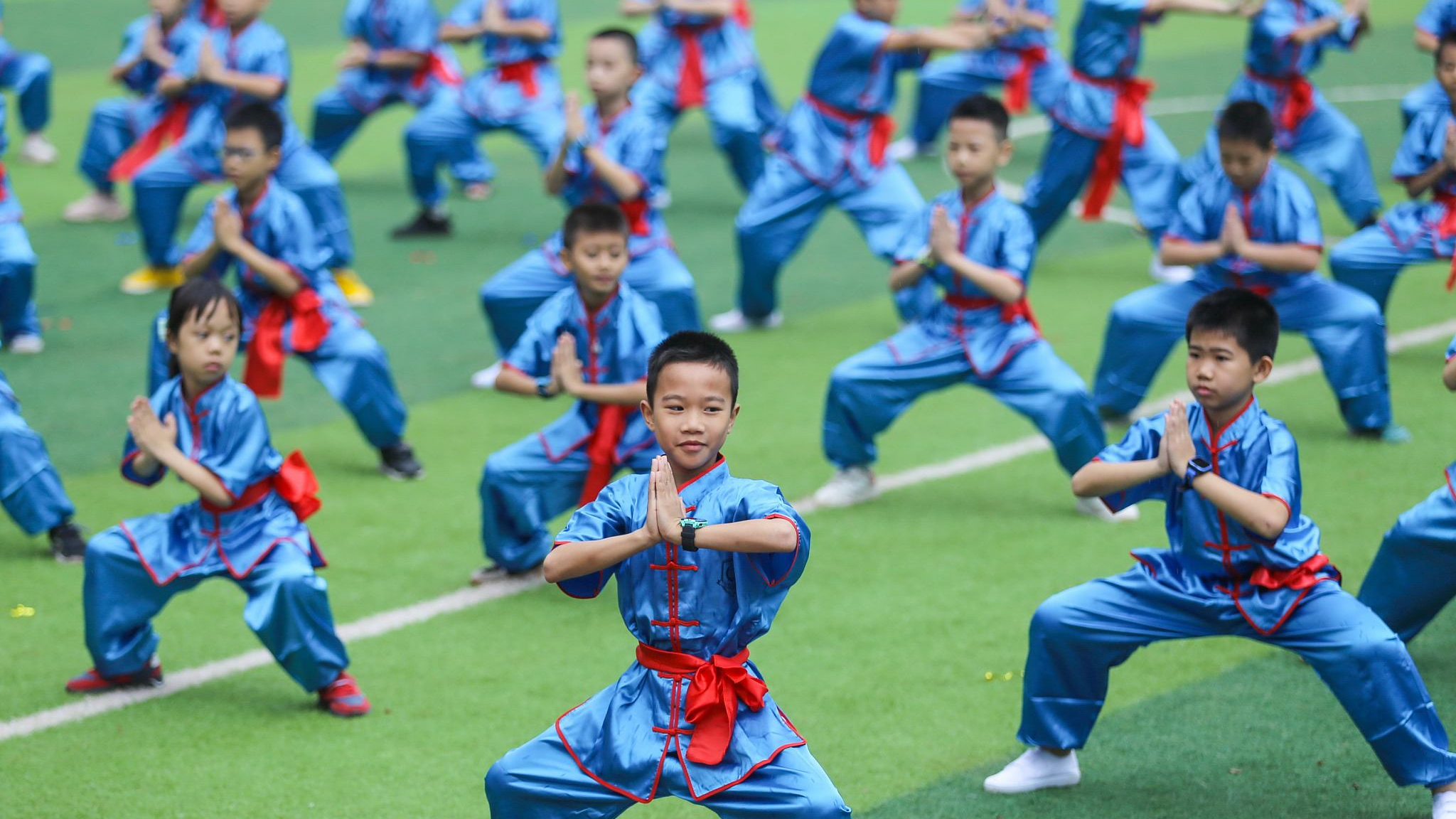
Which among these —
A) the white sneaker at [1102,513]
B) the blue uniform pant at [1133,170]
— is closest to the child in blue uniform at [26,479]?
the white sneaker at [1102,513]

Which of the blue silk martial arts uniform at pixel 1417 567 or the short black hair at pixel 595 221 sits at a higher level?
the short black hair at pixel 595 221

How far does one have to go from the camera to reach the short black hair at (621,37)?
7363 mm

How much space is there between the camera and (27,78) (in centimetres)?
1120

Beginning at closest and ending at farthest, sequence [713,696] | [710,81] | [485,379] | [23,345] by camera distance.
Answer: [713,696], [485,379], [23,345], [710,81]

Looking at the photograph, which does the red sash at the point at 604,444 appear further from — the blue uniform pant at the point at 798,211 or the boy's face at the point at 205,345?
the blue uniform pant at the point at 798,211

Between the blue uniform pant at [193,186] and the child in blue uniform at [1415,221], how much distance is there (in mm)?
4782

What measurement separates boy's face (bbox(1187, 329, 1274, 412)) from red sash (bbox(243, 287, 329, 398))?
150 inches

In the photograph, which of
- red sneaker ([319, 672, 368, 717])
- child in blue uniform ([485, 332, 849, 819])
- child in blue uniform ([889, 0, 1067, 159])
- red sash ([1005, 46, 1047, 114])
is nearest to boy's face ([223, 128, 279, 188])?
red sneaker ([319, 672, 368, 717])

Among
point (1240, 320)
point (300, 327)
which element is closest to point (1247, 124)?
point (1240, 320)

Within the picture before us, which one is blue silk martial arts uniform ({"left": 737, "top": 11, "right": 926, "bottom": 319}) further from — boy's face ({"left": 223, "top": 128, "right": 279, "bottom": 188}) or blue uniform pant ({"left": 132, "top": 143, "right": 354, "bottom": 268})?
boy's face ({"left": 223, "top": 128, "right": 279, "bottom": 188})

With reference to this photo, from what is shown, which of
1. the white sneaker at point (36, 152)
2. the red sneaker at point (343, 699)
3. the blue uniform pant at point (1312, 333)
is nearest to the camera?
the red sneaker at point (343, 699)

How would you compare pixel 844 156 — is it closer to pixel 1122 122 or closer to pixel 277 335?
pixel 1122 122

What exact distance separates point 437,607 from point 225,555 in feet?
3.33

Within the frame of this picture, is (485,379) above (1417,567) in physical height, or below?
below
